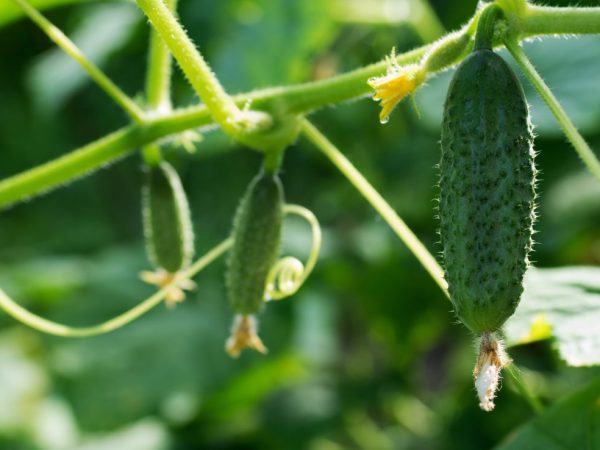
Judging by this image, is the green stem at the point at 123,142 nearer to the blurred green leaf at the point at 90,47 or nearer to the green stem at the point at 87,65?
the green stem at the point at 87,65

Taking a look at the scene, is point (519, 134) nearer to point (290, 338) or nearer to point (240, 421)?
point (290, 338)

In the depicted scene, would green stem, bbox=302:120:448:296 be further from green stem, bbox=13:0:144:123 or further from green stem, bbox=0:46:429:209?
green stem, bbox=13:0:144:123

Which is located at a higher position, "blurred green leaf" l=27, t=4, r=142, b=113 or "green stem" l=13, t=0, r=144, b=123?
"blurred green leaf" l=27, t=4, r=142, b=113

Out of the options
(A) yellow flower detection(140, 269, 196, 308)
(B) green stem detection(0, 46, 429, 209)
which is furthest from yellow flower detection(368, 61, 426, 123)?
(A) yellow flower detection(140, 269, 196, 308)

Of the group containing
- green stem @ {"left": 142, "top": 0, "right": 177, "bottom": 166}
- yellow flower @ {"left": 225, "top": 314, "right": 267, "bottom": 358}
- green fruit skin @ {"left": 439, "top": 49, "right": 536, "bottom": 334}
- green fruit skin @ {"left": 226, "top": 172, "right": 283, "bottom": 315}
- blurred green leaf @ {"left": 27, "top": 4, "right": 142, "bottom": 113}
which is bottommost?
green fruit skin @ {"left": 439, "top": 49, "right": 536, "bottom": 334}

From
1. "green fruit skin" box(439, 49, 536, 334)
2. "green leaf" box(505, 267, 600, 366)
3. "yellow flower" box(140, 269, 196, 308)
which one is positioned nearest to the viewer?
"green fruit skin" box(439, 49, 536, 334)

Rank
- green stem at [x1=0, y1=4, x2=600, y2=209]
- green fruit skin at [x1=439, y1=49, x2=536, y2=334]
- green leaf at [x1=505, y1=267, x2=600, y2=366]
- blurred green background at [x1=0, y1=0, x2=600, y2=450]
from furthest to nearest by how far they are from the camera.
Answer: blurred green background at [x1=0, y1=0, x2=600, y2=450] < green leaf at [x1=505, y1=267, x2=600, y2=366] < green stem at [x1=0, y1=4, x2=600, y2=209] < green fruit skin at [x1=439, y1=49, x2=536, y2=334]
